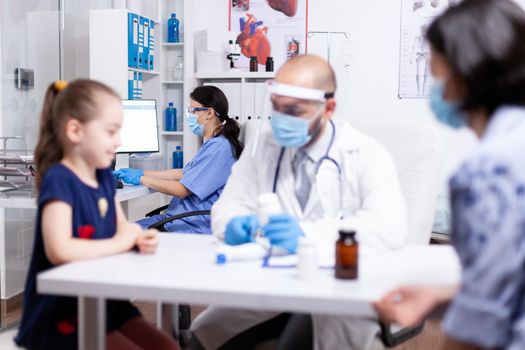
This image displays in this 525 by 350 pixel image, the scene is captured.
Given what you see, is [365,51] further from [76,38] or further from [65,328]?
[65,328]

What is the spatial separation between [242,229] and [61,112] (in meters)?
0.52

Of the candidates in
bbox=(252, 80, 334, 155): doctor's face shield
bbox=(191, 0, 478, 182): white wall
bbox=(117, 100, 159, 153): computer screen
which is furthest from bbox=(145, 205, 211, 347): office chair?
bbox=(191, 0, 478, 182): white wall

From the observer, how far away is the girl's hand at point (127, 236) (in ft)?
4.91

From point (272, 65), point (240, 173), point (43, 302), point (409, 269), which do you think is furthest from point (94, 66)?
point (409, 269)

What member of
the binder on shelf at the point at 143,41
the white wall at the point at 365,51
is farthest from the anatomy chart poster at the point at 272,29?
the binder on shelf at the point at 143,41

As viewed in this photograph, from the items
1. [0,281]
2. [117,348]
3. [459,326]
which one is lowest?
[0,281]

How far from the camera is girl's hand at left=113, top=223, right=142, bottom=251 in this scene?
1.50 m

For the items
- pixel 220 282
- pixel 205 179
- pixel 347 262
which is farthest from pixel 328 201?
pixel 205 179

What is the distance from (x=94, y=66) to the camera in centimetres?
409

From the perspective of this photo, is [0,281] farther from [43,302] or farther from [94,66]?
[43,302]

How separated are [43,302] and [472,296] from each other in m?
0.95

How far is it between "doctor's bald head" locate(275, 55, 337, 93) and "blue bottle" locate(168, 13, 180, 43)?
3593 mm

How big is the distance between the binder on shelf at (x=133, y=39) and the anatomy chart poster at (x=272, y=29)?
4.02 ft

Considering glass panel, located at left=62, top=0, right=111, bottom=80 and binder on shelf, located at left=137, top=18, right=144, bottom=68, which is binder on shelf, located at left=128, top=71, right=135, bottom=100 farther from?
glass panel, located at left=62, top=0, right=111, bottom=80
